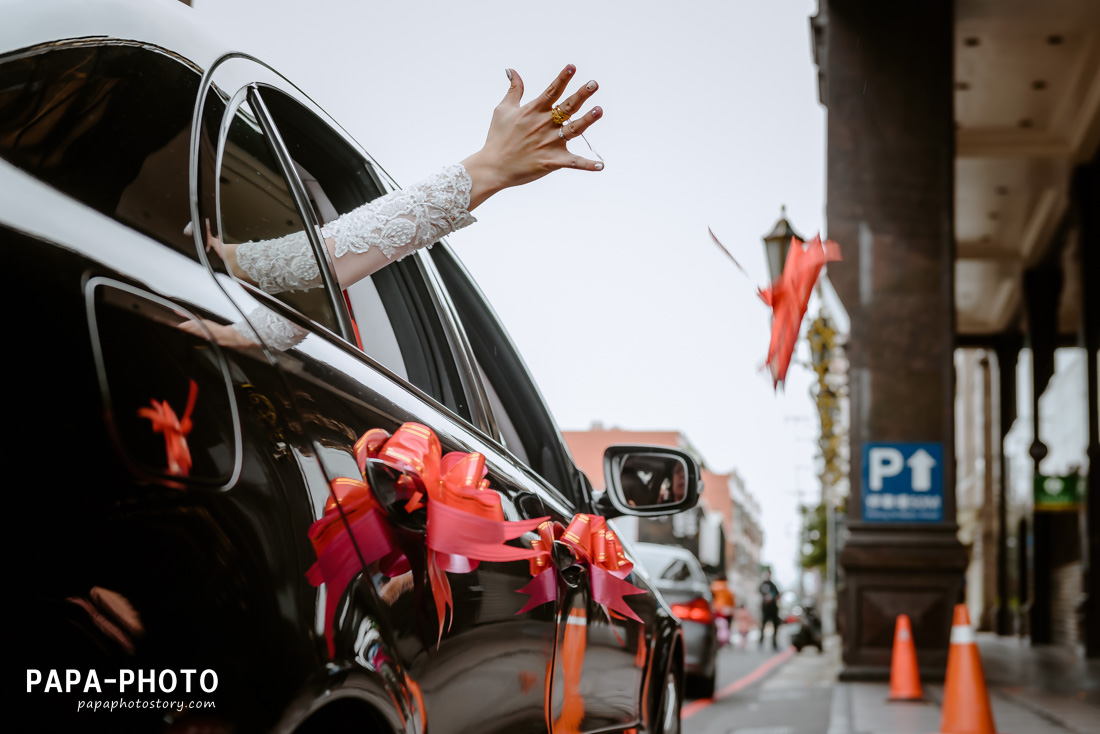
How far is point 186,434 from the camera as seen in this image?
108 cm

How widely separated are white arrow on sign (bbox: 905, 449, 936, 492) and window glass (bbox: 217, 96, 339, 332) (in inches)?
422

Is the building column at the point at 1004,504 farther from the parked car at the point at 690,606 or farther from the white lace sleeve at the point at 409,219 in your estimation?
the white lace sleeve at the point at 409,219

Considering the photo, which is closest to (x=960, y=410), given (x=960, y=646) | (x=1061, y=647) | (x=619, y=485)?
(x=1061, y=647)

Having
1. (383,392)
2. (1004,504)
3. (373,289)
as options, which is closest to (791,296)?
(373,289)

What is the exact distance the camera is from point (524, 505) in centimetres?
194

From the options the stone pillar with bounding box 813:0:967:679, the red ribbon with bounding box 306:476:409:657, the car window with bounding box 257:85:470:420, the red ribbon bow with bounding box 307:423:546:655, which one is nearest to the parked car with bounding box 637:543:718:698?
the stone pillar with bounding box 813:0:967:679

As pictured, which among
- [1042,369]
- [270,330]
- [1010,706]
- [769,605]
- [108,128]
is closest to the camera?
[108,128]

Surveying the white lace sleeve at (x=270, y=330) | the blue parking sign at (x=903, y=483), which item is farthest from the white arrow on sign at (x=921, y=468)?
the white lace sleeve at (x=270, y=330)

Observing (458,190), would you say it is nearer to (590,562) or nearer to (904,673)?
(590,562)

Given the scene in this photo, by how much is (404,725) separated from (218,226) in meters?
0.60

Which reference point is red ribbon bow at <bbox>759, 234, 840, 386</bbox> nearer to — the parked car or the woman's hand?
the woman's hand

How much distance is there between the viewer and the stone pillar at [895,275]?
11.4 meters

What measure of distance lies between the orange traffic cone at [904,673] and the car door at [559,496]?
7.57 m

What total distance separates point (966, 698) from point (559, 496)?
199 inches
